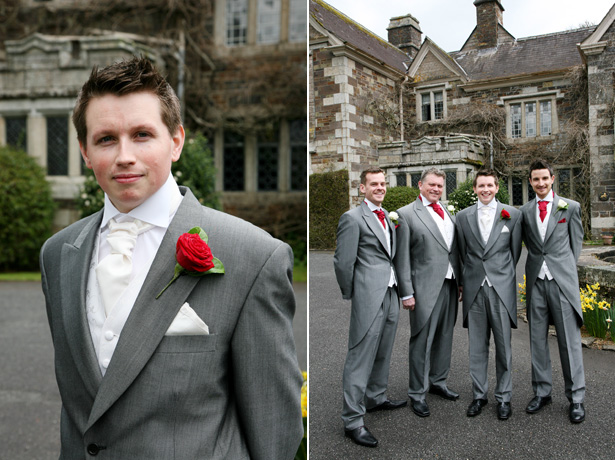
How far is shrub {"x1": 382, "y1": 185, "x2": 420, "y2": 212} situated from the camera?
2.65 metres

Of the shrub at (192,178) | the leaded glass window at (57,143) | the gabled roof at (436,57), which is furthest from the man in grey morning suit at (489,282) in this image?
the leaded glass window at (57,143)

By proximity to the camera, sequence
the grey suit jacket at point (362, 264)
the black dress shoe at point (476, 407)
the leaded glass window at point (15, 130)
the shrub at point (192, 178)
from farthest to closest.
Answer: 1. the leaded glass window at point (15, 130)
2. the shrub at point (192, 178)
3. the grey suit jacket at point (362, 264)
4. the black dress shoe at point (476, 407)

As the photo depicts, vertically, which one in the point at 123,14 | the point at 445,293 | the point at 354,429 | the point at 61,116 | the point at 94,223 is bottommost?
the point at 354,429

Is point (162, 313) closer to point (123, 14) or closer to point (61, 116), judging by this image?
point (61, 116)

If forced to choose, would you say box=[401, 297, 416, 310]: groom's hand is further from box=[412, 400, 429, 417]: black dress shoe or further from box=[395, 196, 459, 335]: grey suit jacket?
box=[412, 400, 429, 417]: black dress shoe

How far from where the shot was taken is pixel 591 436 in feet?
6.95

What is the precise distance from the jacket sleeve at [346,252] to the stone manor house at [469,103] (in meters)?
0.19

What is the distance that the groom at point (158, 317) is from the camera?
1524 mm

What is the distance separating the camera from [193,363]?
5.00 ft

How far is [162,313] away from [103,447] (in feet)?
1.29

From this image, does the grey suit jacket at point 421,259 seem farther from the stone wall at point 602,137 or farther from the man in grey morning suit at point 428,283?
the stone wall at point 602,137

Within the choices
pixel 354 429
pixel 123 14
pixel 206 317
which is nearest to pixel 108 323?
pixel 206 317

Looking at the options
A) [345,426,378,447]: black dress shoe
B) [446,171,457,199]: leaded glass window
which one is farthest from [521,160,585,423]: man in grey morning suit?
[345,426,378,447]: black dress shoe

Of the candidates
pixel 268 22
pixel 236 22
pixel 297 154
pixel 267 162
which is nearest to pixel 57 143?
pixel 267 162
